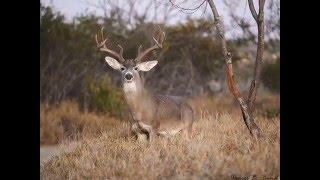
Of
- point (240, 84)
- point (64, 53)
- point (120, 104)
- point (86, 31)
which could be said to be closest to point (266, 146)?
point (240, 84)

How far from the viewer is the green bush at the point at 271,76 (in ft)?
19.0

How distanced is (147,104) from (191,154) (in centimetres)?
82

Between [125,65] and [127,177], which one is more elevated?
[125,65]

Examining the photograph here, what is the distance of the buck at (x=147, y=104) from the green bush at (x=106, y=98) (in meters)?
0.19

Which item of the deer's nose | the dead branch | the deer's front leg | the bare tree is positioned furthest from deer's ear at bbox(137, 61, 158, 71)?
the dead branch

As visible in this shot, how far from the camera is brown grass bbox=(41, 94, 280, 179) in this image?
5539 mm

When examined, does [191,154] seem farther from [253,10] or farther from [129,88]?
[253,10]

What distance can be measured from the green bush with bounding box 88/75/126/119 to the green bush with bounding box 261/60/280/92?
4.06ft

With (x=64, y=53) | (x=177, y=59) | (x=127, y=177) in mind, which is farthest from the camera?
(x=64, y=53)

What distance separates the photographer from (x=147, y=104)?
6324mm

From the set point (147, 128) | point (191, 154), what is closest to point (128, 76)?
point (147, 128)

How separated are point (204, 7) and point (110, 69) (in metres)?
0.97
